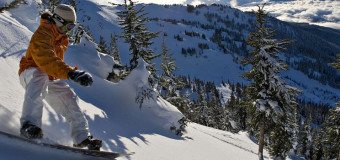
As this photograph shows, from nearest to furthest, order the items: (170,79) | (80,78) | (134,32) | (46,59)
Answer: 1. (80,78)
2. (46,59)
3. (134,32)
4. (170,79)

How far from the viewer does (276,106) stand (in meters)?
15.7

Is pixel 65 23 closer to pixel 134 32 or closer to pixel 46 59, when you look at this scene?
pixel 46 59

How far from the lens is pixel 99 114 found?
7.85 metres

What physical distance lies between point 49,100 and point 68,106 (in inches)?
12.3

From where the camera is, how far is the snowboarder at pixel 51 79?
3.05 meters

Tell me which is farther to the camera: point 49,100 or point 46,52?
point 49,100

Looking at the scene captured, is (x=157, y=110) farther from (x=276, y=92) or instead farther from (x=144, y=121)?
(x=276, y=92)

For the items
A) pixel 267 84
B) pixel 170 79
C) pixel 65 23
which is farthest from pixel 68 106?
pixel 170 79

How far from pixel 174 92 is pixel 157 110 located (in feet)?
41.8

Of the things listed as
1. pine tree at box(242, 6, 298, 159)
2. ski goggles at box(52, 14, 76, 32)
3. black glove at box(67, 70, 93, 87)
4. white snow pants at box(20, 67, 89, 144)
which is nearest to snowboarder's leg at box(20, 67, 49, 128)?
white snow pants at box(20, 67, 89, 144)

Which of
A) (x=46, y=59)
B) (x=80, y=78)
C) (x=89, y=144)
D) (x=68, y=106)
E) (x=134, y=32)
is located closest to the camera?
(x=80, y=78)

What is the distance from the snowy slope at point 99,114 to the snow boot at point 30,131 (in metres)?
0.14

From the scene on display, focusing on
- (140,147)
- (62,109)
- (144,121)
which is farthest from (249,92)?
(62,109)

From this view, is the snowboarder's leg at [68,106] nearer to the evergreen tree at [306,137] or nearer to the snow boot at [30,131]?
the snow boot at [30,131]
